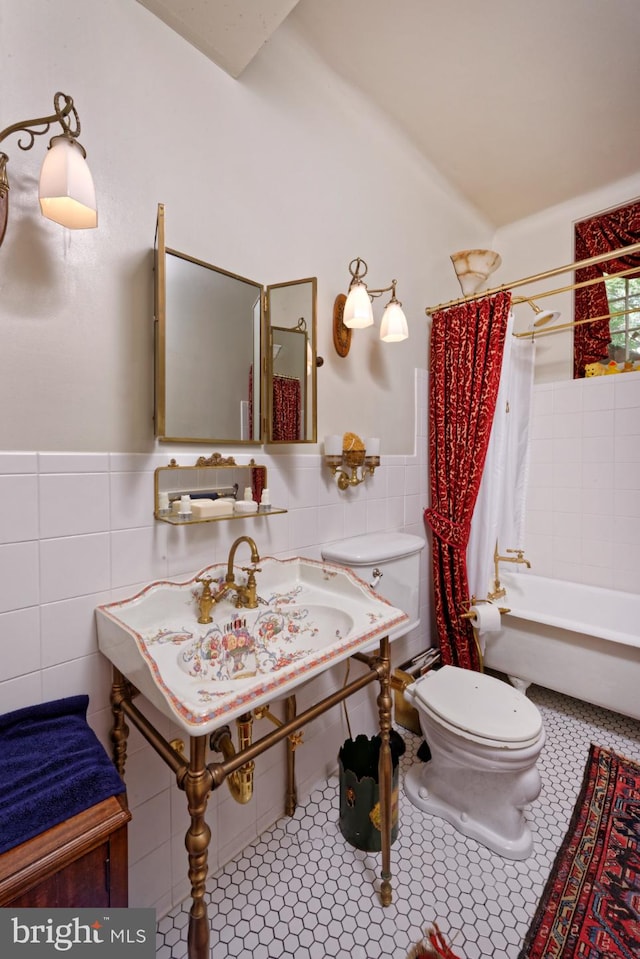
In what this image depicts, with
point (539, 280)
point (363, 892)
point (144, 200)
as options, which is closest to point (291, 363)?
point (144, 200)

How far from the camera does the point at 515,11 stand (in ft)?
4.77

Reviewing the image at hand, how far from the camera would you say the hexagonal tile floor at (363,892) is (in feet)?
3.59

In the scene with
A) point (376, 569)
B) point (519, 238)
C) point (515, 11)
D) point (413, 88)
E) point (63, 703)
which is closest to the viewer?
point (63, 703)

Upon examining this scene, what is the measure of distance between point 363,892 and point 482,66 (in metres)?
3.00

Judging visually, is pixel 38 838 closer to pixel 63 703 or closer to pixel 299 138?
Answer: pixel 63 703

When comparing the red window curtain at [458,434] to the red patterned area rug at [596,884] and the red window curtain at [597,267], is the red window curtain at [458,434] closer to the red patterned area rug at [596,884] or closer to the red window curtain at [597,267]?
the red patterned area rug at [596,884]

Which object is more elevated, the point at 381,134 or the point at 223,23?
the point at 381,134

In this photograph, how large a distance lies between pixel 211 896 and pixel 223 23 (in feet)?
8.31

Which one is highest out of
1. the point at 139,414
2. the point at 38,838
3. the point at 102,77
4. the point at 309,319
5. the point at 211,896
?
the point at 102,77

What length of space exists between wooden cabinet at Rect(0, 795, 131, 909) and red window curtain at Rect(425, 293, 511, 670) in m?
1.75

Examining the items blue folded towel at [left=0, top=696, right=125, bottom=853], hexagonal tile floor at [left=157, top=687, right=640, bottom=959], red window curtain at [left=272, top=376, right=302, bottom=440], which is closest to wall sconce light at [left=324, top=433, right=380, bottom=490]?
red window curtain at [left=272, top=376, right=302, bottom=440]

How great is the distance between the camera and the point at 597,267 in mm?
2395

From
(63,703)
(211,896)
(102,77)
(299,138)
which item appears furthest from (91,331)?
(211,896)

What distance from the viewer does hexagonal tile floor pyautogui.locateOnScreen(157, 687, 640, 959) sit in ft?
3.59
